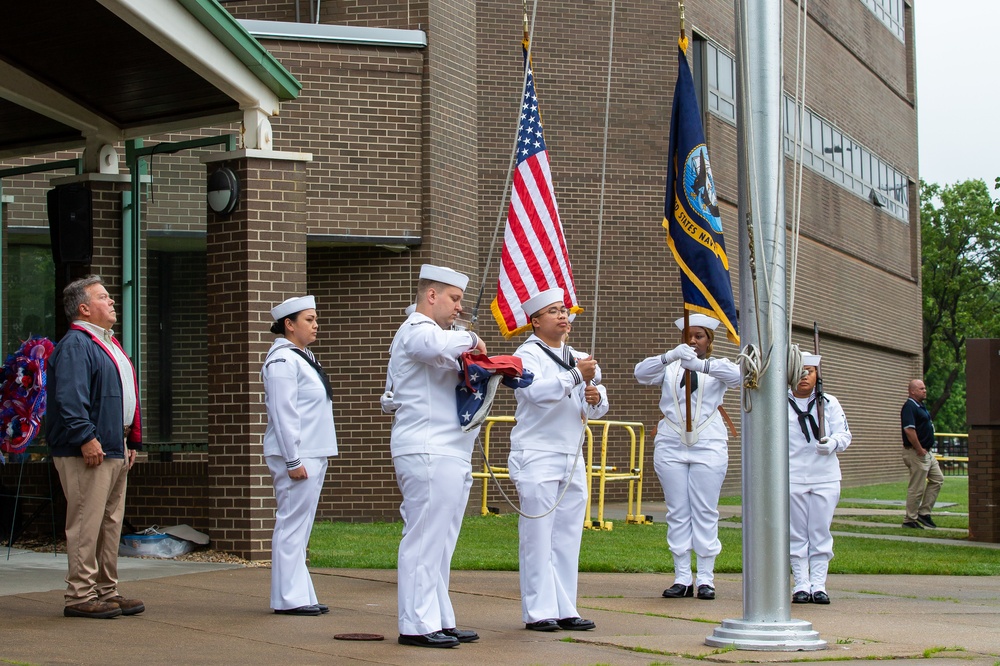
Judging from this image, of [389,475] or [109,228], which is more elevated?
[109,228]

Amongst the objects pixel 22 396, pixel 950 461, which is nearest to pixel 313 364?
pixel 22 396

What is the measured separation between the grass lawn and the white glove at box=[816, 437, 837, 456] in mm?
2206

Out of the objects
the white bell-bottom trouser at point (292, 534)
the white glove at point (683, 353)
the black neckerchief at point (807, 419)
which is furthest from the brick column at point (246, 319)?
the black neckerchief at point (807, 419)

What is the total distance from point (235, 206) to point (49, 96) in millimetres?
2053

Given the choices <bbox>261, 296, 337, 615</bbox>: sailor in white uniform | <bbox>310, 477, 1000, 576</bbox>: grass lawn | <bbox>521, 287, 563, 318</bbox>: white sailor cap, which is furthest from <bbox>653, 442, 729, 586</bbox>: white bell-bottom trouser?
<bbox>261, 296, 337, 615</bbox>: sailor in white uniform

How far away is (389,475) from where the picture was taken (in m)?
17.0

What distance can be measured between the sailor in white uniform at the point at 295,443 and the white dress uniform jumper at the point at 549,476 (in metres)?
1.36

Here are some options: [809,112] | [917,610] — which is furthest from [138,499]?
[809,112]

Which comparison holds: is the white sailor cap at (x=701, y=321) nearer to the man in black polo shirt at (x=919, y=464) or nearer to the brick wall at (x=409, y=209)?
the brick wall at (x=409, y=209)

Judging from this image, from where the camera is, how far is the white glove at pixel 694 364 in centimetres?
1002

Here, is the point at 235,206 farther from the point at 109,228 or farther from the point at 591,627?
the point at 591,627

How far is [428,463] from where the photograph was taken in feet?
24.7

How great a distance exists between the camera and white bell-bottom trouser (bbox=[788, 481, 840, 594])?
1034 cm

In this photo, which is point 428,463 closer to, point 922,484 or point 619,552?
point 619,552
